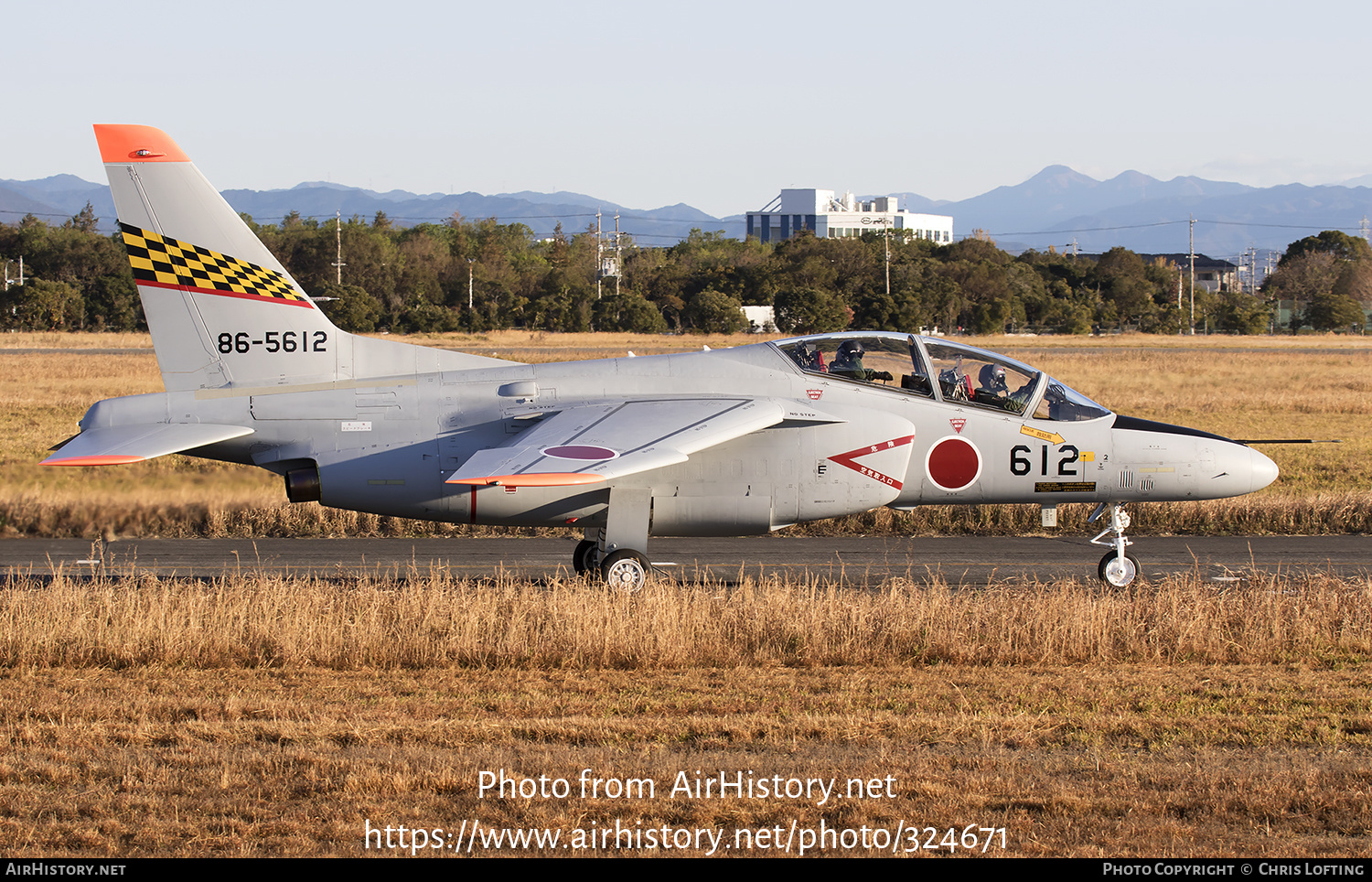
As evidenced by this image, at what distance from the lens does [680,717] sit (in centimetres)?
874

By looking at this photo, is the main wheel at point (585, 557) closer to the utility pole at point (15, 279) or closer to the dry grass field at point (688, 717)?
the dry grass field at point (688, 717)

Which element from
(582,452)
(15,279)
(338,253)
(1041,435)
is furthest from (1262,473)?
(15,279)

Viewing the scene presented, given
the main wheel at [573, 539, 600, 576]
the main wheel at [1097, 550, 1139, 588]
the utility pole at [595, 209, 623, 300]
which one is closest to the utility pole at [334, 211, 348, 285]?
the utility pole at [595, 209, 623, 300]

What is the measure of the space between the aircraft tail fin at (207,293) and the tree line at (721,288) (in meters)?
64.3

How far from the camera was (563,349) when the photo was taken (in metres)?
65.7

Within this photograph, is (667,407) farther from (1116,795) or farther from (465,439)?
(1116,795)

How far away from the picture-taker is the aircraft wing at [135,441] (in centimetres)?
1222

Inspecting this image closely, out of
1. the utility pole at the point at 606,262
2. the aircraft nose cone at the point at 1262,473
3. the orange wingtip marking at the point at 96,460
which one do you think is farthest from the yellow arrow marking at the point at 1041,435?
the utility pole at the point at 606,262

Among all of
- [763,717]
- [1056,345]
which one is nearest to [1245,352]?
[1056,345]

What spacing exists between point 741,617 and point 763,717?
2.42m

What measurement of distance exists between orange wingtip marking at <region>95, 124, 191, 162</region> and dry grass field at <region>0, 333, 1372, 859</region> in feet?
13.2

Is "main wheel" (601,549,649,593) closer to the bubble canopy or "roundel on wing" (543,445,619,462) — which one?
"roundel on wing" (543,445,619,462)

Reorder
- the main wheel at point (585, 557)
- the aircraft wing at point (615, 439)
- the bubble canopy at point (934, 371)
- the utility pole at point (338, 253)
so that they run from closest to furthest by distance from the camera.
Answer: the aircraft wing at point (615, 439), the bubble canopy at point (934, 371), the main wheel at point (585, 557), the utility pole at point (338, 253)

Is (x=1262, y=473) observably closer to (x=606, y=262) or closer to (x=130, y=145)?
(x=130, y=145)
